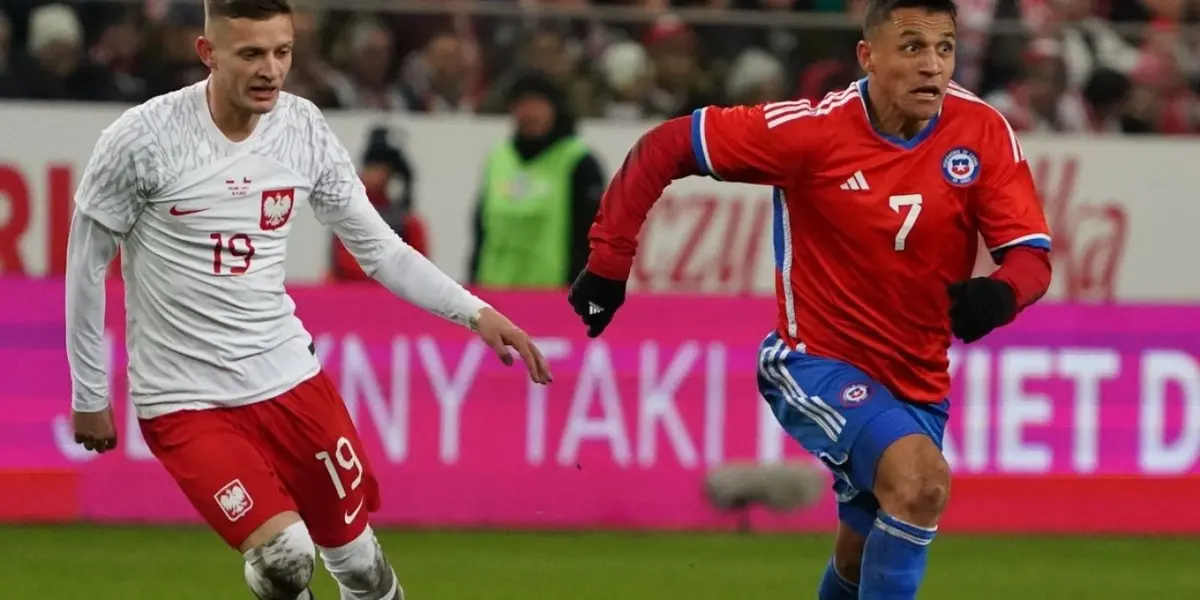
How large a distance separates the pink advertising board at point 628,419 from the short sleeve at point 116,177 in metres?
5.33

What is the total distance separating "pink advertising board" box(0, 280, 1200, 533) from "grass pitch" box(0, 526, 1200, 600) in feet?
0.85

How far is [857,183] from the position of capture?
24.8 feet

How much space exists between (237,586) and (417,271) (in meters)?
3.24

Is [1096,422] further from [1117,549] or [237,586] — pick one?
[237,586]

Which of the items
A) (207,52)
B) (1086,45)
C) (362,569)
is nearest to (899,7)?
(207,52)

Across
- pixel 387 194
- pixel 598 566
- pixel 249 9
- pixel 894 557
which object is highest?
pixel 249 9

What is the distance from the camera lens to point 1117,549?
1222 cm

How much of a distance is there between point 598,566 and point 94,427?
440 centimetres

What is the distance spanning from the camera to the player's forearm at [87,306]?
703 centimetres

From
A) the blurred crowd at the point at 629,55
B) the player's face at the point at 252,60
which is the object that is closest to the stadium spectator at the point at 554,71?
the blurred crowd at the point at 629,55

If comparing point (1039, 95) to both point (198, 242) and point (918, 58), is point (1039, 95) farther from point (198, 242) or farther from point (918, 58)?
point (198, 242)

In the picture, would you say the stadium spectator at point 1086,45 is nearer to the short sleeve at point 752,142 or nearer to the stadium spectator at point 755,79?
the stadium spectator at point 755,79

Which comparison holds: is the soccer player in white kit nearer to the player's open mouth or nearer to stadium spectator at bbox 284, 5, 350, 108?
the player's open mouth

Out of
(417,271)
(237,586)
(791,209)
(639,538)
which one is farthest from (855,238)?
(639,538)
